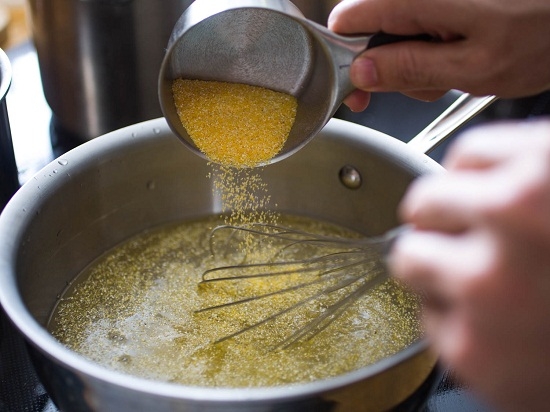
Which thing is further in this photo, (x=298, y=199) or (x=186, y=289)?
(x=298, y=199)

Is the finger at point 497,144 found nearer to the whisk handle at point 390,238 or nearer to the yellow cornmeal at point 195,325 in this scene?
the whisk handle at point 390,238

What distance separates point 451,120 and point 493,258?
1.73 feet

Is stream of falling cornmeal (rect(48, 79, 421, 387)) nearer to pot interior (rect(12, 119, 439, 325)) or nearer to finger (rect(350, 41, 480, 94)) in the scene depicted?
pot interior (rect(12, 119, 439, 325))

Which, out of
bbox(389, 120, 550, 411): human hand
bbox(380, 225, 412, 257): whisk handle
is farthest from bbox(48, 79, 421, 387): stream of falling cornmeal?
bbox(389, 120, 550, 411): human hand

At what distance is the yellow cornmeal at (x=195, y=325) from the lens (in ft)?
2.67

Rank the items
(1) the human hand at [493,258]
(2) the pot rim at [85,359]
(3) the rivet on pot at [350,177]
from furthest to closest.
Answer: (3) the rivet on pot at [350,177], (2) the pot rim at [85,359], (1) the human hand at [493,258]

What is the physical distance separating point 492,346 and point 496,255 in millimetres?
62

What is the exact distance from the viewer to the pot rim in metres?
0.56

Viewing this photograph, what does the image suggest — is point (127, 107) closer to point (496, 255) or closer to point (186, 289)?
point (186, 289)

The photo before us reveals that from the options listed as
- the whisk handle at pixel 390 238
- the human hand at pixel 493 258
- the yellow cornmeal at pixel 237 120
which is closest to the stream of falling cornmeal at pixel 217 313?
the yellow cornmeal at pixel 237 120

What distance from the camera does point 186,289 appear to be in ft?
3.08

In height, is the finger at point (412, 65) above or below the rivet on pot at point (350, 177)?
above

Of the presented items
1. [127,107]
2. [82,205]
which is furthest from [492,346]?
[127,107]

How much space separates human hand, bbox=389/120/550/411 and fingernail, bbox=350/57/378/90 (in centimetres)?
29
